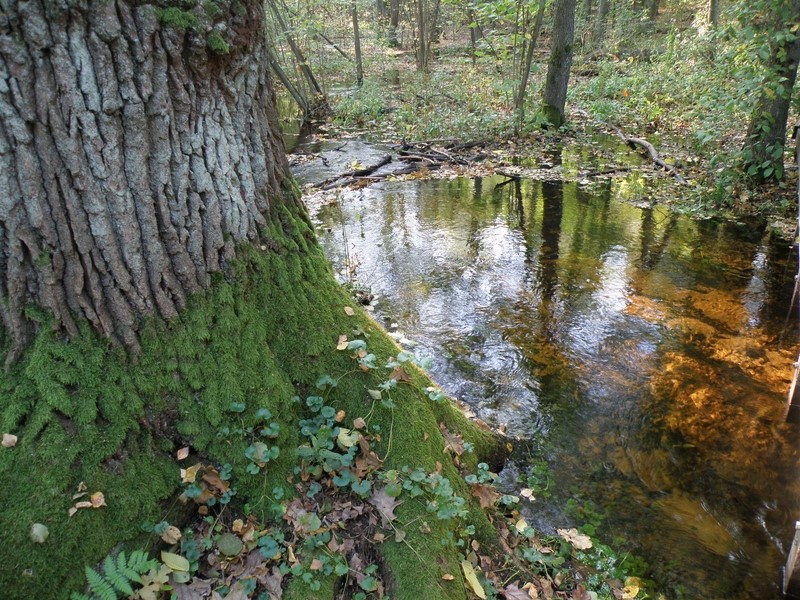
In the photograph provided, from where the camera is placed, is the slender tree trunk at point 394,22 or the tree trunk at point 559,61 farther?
the slender tree trunk at point 394,22

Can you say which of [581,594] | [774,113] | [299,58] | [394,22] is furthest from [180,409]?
[394,22]

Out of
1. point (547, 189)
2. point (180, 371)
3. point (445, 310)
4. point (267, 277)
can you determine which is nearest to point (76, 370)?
point (180, 371)

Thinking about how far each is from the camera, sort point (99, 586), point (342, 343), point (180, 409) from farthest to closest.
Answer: point (342, 343)
point (180, 409)
point (99, 586)

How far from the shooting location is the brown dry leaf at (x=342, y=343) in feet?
10.2

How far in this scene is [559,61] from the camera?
13.4m

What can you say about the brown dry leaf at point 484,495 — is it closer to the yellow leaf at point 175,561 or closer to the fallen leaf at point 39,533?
the yellow leaf at point 175,561

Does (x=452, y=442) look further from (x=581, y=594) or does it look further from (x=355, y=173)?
(x=355, y=173)

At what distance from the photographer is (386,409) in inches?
118

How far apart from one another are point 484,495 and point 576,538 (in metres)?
0.69

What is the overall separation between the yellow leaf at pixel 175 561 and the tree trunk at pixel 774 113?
8.56 metres

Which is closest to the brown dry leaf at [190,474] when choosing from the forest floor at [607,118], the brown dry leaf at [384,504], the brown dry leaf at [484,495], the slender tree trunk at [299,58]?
the brown dry leaf at [384,504]

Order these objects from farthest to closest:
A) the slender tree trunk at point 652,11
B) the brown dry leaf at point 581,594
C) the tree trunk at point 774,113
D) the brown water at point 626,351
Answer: the slender tree trunk at point 652,11, the tree trunk at point 774,113, the brown water at point 626,351, the brown dry leaf at point 581,594

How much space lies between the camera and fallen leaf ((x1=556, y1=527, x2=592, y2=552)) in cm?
330

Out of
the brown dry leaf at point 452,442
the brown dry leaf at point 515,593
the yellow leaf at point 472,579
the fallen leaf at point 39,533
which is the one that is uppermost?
the fallen leaf at point 39,533
